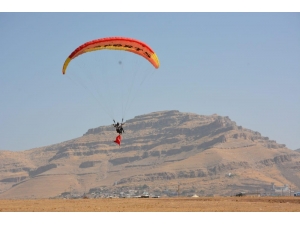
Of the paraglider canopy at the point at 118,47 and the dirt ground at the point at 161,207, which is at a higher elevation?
the paraglider canopy at the point at 118,47

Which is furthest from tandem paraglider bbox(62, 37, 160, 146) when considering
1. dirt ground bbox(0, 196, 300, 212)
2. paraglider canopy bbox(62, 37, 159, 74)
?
dirt ground bbox(0, 196, 300, 212)

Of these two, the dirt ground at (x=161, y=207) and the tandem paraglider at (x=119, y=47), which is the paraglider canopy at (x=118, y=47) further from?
the dirt ground at (x=161, y=207)

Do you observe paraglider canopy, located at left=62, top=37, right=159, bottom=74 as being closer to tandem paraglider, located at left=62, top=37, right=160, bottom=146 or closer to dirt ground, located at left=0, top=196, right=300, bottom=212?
tandem paraglider, located at left=62, top=37, right=160, bottom=146

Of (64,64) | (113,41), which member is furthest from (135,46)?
(64,64)

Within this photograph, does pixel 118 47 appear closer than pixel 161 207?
Yes

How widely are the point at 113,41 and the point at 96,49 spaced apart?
1331 millimetres

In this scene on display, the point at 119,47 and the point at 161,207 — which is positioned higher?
the point at 119,47

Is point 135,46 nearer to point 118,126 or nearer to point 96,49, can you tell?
point 96,49

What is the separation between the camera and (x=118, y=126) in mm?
37469

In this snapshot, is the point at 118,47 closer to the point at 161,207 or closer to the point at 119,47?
the point at 119,47

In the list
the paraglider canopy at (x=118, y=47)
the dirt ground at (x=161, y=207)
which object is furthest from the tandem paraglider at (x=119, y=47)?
the dirt ground at (x=161, y=207)

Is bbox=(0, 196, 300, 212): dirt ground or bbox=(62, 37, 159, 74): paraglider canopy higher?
bbox=(62, 37, 159, 74): paraglider canopy

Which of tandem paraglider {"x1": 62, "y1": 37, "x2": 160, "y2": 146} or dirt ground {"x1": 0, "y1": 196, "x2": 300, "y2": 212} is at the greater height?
tandem paraglider {"x1": 62, "y1": 37, "x2": 160, "y2": 146}

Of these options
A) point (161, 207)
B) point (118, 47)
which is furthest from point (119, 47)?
point (161, 207)
